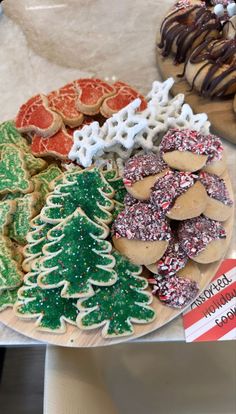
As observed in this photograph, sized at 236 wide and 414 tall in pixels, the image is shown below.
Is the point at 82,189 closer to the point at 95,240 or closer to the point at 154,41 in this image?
the point at 95,240

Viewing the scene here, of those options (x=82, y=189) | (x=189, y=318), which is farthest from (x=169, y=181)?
(x=189, y=318)

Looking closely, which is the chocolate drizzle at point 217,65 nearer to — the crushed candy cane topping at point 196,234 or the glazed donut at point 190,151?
the glazed donut at point 190,151

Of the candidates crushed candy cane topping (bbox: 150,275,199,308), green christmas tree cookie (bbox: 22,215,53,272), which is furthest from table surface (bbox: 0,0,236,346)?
crushed candy cane topping (bbox: 150,275,199,308)

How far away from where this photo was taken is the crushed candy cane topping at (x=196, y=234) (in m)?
0.96

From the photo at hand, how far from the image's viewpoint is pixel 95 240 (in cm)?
94

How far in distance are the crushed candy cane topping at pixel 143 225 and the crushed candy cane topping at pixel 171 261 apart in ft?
0.14

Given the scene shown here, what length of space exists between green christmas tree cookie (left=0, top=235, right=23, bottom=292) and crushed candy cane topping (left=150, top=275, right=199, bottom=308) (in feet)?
1.03

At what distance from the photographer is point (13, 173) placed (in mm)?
1126

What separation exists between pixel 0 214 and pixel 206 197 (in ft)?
1.64

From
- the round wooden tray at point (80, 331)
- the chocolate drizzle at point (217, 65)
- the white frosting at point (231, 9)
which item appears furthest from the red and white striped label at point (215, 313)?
the white frosting at point (231, 9)

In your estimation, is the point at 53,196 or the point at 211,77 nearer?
the point at 53,196

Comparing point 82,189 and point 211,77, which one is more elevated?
point 211,77

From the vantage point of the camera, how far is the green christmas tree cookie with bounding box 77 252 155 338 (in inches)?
36.2

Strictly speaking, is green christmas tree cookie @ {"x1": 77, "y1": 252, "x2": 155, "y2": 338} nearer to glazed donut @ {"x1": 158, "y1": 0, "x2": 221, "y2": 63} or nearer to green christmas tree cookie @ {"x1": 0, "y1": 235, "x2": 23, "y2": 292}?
green christmas tree cookie @ {"x1": 0, "y1": 235, "x2": 23, "y2": 292}
